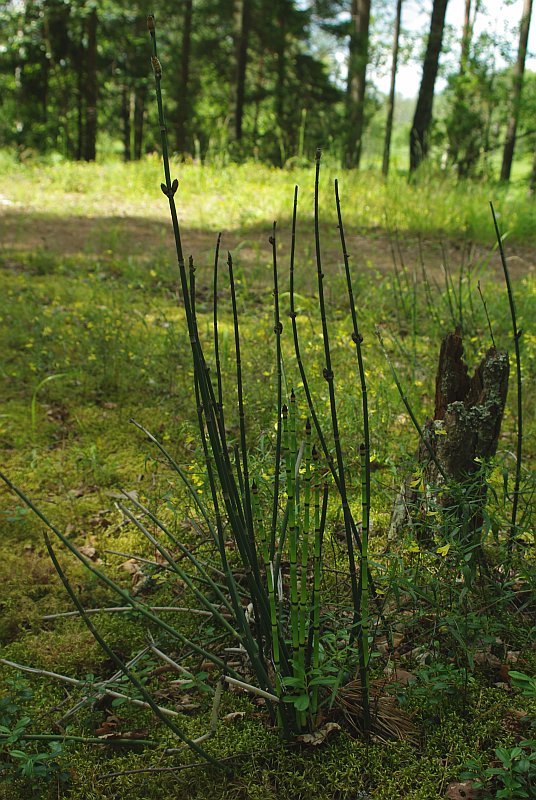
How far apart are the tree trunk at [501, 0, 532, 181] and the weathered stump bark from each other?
14.8 metres

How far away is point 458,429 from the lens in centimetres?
211

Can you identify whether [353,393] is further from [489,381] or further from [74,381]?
[74,381]

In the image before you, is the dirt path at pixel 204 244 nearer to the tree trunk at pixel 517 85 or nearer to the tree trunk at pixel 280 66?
the tree trunk at pixel 517 85

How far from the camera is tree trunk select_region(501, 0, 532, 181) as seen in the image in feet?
49.8

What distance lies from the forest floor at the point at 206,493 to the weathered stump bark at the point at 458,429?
0.33 feet

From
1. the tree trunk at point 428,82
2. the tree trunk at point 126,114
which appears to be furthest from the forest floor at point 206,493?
the tree trunk at point 126,114

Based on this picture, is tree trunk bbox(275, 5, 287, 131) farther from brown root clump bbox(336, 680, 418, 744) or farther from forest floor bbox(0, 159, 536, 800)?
brown root clump bbox(336, 680, 418, 744)

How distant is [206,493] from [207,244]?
15.8 feet

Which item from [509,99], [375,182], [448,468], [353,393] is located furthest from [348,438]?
[509,99]

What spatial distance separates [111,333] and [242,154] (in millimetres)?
8927

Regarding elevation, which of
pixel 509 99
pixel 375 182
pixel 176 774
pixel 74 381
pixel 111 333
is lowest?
pixel 176 774

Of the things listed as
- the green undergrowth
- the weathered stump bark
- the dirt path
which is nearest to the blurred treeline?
the green undergrowth

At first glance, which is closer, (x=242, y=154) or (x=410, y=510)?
(x=410, y=510)

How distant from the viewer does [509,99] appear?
15180 mm
